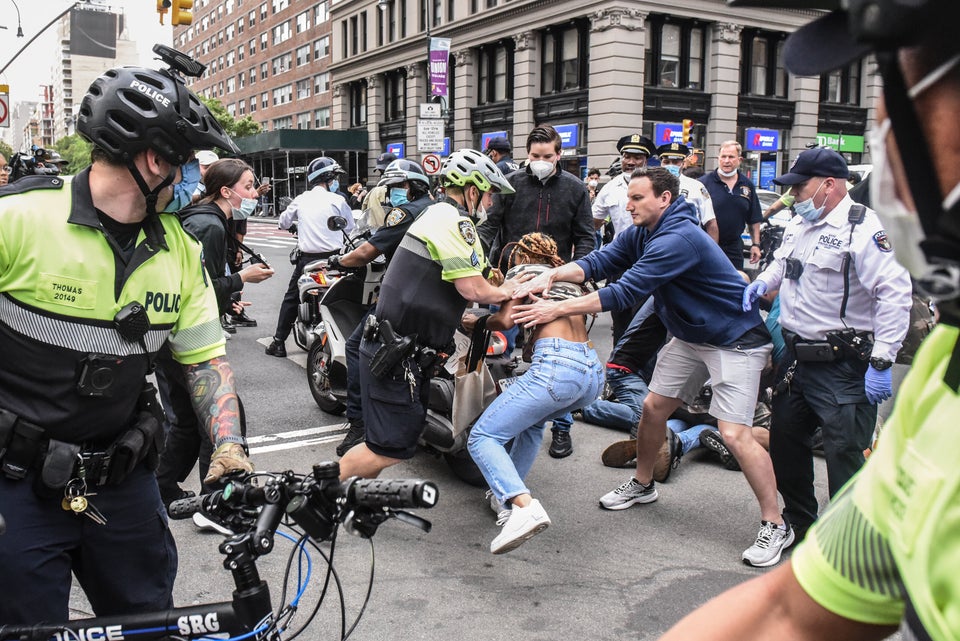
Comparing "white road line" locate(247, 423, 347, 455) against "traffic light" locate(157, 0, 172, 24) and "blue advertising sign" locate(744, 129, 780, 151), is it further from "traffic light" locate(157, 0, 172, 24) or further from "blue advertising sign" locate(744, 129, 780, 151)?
"blue advertising sign" locate(744, 129, 780, 151)

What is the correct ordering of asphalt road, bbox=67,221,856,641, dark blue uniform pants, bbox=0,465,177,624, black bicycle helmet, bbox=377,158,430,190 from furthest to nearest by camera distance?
black bicycle helmet, bbox=377,158,430,190 < asphalt road, bbox=67,221,856,641 < dark blue uniform pants, bbox=0,465,177,624

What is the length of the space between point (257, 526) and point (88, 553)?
0.78 meters

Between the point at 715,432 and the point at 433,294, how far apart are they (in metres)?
2.55

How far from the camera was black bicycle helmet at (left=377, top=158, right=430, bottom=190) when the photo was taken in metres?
6.08

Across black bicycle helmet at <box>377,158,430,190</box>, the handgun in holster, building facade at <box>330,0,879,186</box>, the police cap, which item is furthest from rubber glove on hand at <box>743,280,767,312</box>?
building facade at <box>330,0,879,186</box>

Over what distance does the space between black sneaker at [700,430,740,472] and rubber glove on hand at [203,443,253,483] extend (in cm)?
401

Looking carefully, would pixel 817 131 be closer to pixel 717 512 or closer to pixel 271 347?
pixel 271 347

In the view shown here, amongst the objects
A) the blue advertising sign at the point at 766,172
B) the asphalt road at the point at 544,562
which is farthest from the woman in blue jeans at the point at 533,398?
the blue advertising sign at the point at 766,172

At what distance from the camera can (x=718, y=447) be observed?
572 cm

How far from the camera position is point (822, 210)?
4.37 m

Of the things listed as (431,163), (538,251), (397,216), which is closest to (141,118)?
(538,251)

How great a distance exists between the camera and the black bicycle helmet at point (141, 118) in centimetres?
228

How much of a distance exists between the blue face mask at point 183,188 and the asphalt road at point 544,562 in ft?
6.19

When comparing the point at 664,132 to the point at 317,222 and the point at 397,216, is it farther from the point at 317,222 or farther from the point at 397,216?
the point at 397,216
